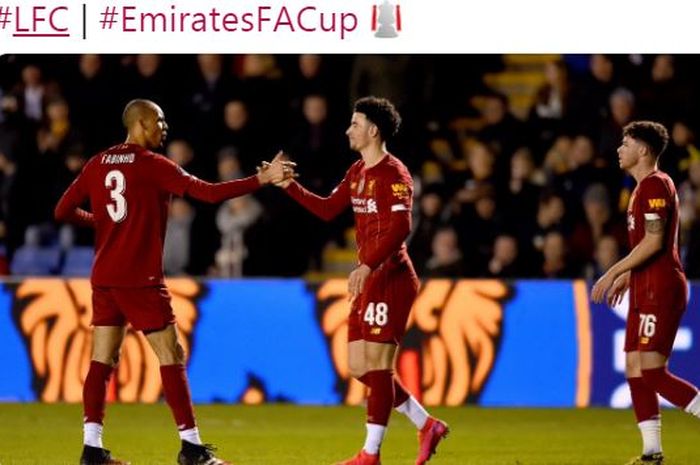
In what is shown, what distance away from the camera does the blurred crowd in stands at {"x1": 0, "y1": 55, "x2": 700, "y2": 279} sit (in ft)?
52.7

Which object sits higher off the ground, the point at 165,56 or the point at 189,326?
the point at 165,56

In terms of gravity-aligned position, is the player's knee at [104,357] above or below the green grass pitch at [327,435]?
above

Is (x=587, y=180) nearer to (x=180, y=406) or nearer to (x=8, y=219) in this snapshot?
(x=8, y=219)

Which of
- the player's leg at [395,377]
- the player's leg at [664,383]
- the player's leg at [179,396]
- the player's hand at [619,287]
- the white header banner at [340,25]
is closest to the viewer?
the player's leg at [179,396]

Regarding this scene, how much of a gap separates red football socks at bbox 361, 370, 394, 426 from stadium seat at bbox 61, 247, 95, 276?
282 inches

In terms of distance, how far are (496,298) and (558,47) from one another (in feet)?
9.71

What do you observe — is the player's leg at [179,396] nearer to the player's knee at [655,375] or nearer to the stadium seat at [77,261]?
the player's knee at [655,375]

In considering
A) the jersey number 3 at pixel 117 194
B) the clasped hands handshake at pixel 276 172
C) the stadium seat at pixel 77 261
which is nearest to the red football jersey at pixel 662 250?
the clasped hands handshake at pixel 276 172

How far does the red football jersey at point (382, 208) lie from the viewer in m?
9.58

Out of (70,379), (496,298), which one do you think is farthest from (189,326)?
(496,298)

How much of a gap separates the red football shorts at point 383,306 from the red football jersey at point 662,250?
4.39 feet

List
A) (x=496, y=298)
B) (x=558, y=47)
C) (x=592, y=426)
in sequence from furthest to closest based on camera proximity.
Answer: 1. (x=496, y=298)
2. (x=592, y=426)
3. (x=558, y=47)

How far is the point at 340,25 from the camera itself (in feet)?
39.0

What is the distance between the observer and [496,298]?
14.6 meters
